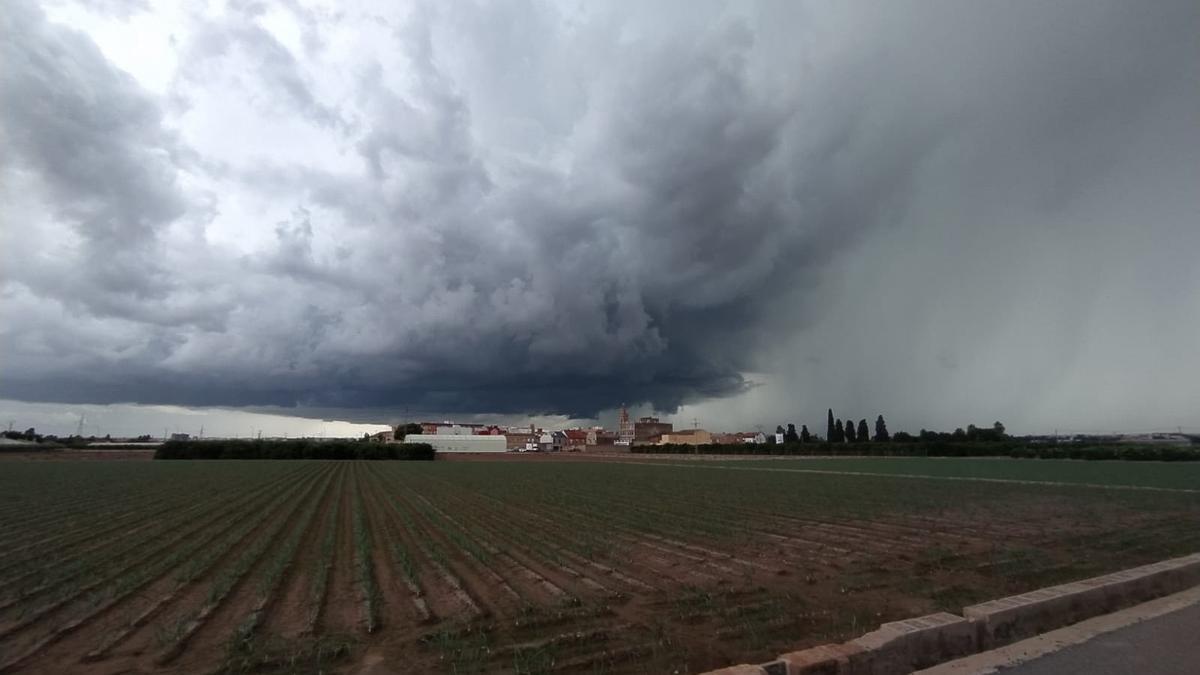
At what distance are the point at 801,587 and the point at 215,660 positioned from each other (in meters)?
9.36

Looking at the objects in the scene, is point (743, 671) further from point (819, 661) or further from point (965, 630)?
point (965, 630)

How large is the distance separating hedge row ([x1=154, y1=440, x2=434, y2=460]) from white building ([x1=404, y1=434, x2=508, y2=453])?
105ft

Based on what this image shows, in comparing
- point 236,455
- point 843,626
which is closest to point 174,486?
point 843,626

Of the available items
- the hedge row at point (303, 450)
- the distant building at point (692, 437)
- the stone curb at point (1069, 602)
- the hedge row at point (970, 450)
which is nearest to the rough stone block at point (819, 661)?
the stone curb at point (1069, 602)

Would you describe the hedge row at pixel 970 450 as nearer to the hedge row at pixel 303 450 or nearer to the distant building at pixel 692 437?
the distant building at pixel 692 437

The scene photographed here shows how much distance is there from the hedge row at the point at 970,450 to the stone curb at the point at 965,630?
85983 mm

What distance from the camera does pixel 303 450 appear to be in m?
107

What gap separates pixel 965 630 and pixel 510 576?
27.2 feet

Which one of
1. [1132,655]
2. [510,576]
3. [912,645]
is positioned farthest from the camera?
[510,576]

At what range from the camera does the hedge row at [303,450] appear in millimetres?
100625

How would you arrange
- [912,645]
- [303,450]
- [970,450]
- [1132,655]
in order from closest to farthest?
[912,645], [1132,655], [970,450], [303,450]

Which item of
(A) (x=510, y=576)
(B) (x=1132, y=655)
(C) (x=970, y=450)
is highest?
(C) (x=970, y=450)

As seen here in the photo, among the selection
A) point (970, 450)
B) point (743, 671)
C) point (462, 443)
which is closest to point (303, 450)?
point (462, 443)

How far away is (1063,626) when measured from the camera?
796cm
